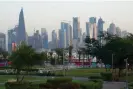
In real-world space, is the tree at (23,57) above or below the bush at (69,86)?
above

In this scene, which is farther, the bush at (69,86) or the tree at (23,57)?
the tree at (23,57)

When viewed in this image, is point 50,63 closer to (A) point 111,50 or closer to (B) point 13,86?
(A) point 111,50

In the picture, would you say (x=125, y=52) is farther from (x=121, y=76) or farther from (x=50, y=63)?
(x=50, y=63)

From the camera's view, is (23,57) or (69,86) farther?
(23,57)

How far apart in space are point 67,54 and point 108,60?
9515cm

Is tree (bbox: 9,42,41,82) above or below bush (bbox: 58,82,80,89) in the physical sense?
above

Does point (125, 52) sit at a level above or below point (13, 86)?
above

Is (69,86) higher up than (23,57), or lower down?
lower down

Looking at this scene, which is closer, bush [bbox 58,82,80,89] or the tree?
bush [bbox 58,82,80,89]

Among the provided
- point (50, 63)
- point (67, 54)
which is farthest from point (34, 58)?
point (67, 54)

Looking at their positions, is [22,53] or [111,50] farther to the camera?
[111,50]

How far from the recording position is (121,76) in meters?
58.7

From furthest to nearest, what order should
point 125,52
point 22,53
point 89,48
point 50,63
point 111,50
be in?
point 50,63, point 89,48, point 111,50, point 125,52, point 22,53

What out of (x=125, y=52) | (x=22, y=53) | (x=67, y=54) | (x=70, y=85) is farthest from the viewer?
(x=67, y=54)
